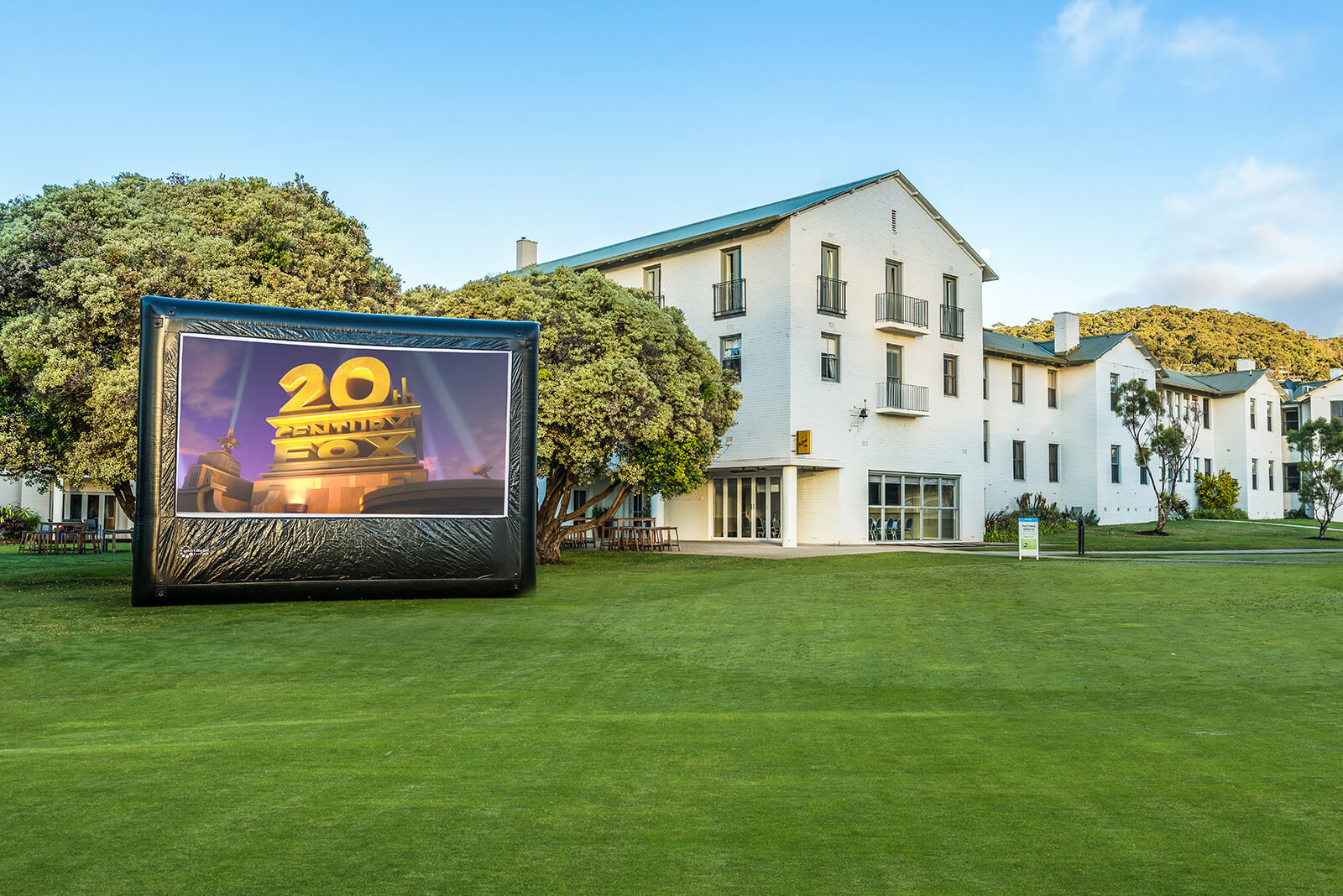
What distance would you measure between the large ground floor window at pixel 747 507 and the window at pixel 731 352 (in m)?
3.40

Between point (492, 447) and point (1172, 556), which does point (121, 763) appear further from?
point (1172, 556)

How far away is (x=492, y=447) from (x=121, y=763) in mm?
8554

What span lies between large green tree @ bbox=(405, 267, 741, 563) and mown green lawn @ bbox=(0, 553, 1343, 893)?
26.7 ft

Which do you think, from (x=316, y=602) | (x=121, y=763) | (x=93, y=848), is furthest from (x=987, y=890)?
(x=316, y=602)

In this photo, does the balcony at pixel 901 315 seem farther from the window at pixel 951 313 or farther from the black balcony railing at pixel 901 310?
the window at pixel 951 313

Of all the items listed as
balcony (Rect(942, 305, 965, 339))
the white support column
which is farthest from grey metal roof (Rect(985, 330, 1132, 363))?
the white support column

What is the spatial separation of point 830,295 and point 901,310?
320cm

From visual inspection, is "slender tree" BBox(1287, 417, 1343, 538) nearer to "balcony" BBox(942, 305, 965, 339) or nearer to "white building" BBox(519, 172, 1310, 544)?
"white building" BBox(519, 172, 1310, 544)

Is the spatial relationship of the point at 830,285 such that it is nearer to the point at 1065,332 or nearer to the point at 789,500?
the point at 789,500

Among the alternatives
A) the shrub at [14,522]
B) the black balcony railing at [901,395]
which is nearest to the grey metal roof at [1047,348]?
the black balcony railing at [901,395]

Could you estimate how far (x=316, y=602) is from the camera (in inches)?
554

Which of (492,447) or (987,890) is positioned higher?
(492,447)

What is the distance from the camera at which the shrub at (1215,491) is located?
4769 centimetres

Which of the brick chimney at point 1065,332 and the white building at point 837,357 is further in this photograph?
the brick chimney at point 1065,332
